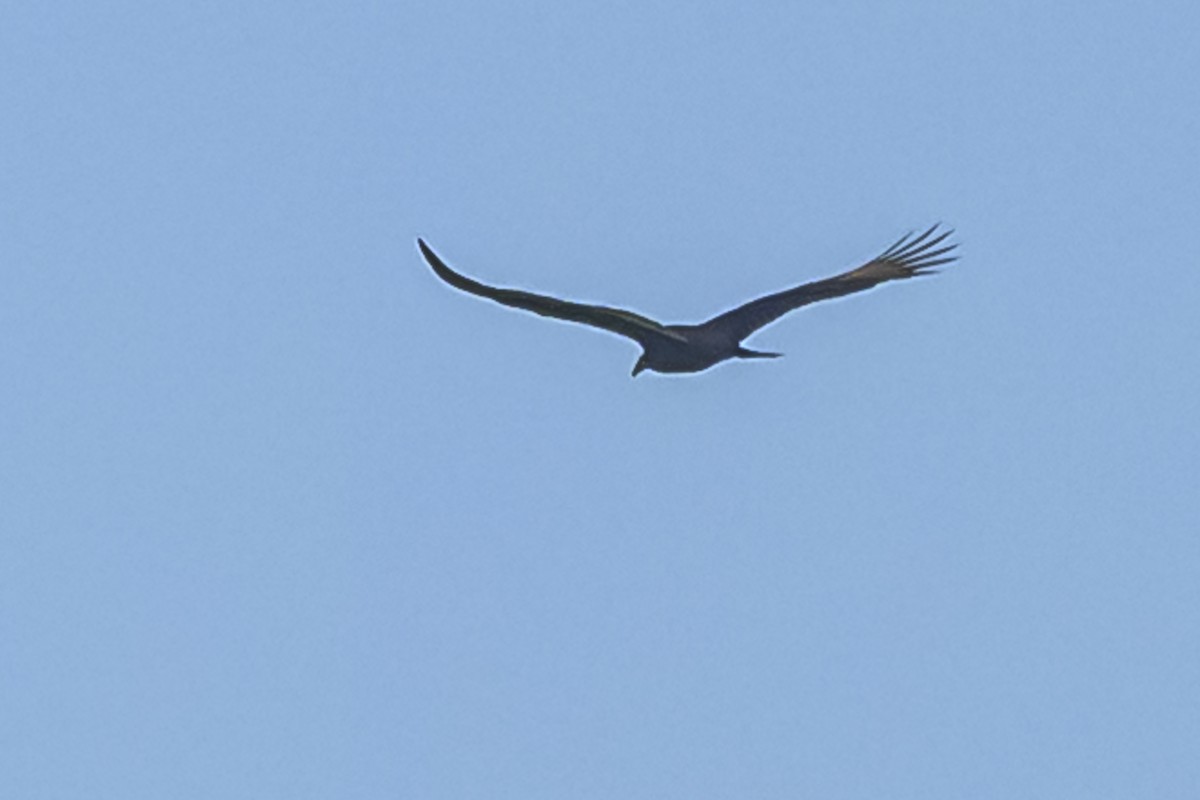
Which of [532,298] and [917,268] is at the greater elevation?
[917,268]

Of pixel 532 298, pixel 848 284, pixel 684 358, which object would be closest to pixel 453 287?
pixel 532 298

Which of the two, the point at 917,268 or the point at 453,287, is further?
the point at 917,268

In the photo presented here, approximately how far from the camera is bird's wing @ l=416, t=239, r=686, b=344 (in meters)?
26.3

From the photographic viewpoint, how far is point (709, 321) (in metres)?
30.7

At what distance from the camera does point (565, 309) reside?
27.8 meters

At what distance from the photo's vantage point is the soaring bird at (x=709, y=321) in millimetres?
27322

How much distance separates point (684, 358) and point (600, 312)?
271 cm

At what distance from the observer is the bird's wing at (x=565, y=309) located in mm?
26344

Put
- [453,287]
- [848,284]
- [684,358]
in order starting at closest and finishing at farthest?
1. [453,287]
2. [684,358]
3. [848,284]

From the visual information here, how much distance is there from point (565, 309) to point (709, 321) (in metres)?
3.49

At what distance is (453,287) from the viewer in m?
26.6

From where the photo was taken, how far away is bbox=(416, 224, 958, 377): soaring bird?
89.6 ft

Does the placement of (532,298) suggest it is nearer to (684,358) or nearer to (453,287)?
(453,287)

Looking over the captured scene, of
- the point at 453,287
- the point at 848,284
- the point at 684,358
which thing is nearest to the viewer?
the point at 453,287
